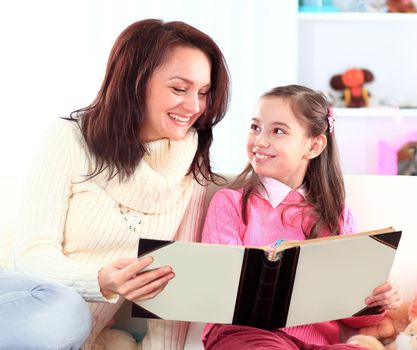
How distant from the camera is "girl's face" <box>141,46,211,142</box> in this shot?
1.74 m

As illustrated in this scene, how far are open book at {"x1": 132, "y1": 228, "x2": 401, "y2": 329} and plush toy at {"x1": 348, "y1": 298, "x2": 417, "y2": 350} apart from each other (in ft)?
0.38

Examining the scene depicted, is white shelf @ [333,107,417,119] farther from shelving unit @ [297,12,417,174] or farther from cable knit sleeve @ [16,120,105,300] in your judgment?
cable knit sleeve @ [16,120,105,300]

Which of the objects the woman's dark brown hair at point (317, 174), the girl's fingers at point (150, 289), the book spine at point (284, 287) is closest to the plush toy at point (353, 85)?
the woman's dark brown hair at point (317, 174)

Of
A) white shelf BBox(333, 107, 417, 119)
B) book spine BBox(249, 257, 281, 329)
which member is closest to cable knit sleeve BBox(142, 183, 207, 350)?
book spine BBox(249, 257, 281, 329)

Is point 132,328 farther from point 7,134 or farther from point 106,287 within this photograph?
point 7,134

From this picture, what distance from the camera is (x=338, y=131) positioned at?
4.08 metres

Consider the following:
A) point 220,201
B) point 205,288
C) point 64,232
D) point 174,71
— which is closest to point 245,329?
point 205,288

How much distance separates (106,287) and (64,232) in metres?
0.24

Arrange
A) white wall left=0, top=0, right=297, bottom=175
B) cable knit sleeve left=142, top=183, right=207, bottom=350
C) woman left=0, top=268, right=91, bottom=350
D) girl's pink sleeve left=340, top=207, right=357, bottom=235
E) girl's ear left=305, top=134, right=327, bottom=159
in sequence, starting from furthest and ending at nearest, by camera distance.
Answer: white wall left=0, top=0, right=297, bottom=175, girl's ear left=305, top=134, right=327, bottom=159, girl's pink sleeve left=340, top=207, right=357, bottom=235, cable knit sleeve left=142, top=183, right=207, bottom=350, woman left=0, top=268, right=91, bottom=350

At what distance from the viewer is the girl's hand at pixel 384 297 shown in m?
1.60

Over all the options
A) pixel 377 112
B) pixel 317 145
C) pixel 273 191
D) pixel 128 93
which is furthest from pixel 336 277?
pixel 377 112

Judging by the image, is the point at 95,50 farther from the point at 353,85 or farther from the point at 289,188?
the point at 289,188

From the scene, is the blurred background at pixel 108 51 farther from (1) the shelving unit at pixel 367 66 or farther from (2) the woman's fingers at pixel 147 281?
(2) the woman's fingers at pixel 147 281

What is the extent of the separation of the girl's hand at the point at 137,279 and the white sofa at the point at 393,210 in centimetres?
41
